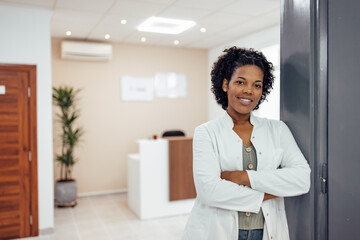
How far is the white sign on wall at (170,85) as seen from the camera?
6.55 m

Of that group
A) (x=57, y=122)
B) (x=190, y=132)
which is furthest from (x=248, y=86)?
(x=190, y=132)

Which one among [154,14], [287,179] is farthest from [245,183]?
[154,14]

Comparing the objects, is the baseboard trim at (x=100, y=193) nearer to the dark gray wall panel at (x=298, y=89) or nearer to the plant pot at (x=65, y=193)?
the plant pot at (x=65, y=193)

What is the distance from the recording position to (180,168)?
466 centimetres

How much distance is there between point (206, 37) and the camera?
18.7 ft

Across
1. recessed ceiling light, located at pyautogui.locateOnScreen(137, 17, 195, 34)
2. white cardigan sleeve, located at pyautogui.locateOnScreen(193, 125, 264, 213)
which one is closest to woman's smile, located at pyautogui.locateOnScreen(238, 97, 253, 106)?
white cardigan sleeve, located at pyautogui.locateOnScreen(193, 125, 264, 213)

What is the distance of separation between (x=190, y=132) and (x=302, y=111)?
17.6 ft

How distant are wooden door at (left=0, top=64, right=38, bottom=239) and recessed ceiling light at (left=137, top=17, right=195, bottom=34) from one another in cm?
182

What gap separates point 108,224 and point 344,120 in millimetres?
3756

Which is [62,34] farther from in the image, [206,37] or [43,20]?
[206,37]

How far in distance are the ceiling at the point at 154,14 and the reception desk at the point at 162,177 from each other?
5.81 feet

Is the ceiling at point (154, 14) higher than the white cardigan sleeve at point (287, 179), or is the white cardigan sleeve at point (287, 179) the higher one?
the ceiling at point (154, 14)

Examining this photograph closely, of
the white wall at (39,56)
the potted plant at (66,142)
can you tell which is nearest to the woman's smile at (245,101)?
the white wall at (39,56)

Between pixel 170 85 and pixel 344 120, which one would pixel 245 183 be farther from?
pixel 170 85
